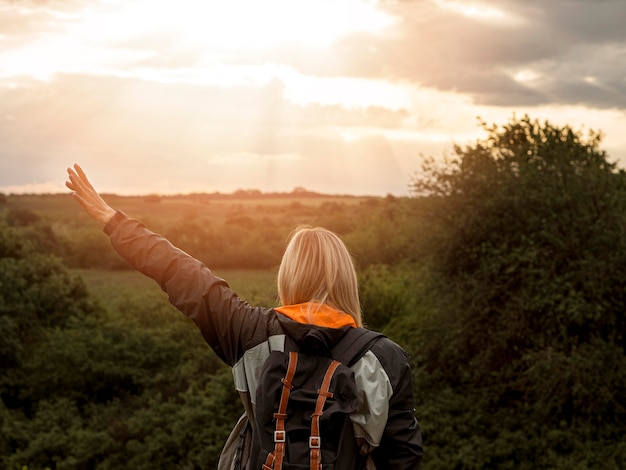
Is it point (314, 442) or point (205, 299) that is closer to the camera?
point (314, 442)

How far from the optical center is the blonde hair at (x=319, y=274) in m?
3.01

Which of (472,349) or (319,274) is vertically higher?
(319,274)

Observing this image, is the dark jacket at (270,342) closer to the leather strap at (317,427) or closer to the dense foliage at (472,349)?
the leather strap at (317,427)

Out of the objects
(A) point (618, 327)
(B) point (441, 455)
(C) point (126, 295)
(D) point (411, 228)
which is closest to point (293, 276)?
(B) point (441, 455)

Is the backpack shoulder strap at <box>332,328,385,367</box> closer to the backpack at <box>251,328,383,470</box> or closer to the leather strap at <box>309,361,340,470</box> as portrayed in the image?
the backpack at <box>251,328,383,470</box>

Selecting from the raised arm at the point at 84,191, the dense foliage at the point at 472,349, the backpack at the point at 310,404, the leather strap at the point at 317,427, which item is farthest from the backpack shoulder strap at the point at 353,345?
→ the dense foliage at the point at 472,349

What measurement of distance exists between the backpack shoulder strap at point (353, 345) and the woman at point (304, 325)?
19 mm

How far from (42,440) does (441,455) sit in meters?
6.71

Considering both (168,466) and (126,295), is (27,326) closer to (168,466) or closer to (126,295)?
(126,295)

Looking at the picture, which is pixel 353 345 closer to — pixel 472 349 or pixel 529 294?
pixel 529 294

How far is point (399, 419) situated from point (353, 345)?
0.33 meters

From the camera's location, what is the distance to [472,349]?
1416cm

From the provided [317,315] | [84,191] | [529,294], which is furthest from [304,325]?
[529,294]

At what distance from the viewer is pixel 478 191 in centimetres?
1437
